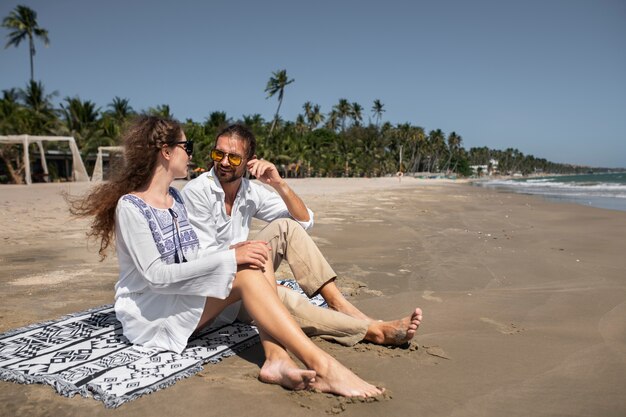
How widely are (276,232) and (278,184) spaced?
0.34 m

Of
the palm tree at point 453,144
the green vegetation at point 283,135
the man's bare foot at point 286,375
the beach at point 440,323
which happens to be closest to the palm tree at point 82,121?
the green vegetation at point 283,135

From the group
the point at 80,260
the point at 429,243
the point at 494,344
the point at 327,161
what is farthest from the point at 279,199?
the point at 327,161

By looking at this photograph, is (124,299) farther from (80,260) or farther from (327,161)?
(327,161)

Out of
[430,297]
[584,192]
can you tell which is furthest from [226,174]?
[584,192]

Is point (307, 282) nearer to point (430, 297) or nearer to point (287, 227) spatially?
point (287, 227)

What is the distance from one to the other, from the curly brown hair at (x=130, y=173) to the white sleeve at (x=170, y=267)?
205mm

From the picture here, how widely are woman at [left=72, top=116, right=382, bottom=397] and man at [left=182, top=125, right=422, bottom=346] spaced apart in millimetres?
250

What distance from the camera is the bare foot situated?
206 cm

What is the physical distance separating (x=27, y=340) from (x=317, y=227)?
6573 millimetres

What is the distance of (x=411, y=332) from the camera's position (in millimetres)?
2562

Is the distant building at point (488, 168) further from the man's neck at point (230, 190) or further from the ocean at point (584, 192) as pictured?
the man's neck at point (230, 190)

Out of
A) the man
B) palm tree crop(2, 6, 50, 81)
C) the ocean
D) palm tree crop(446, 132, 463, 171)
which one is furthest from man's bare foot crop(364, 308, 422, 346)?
palm tree crop(446, 132, 463, 171)

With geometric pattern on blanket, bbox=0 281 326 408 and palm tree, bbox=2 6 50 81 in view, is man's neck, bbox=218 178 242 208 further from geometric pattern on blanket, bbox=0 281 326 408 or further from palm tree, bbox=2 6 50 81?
palm tree, bbox=2 6 50 81

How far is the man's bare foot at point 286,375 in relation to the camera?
6.81 feet
